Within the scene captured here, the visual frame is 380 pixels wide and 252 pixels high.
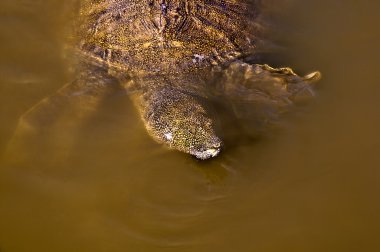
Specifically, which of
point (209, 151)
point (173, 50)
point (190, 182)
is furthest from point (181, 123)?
point (173, 50)

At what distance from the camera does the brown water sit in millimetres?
2971

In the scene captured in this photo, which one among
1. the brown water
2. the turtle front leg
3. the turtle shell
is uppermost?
the turtle shell

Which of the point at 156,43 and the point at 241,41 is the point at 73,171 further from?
the point at 241,41

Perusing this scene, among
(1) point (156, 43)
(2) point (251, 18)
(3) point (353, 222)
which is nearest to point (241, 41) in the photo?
(2) point (251, 18)

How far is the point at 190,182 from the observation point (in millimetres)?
3188

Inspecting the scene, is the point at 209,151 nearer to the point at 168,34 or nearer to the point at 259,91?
the point at 259,91

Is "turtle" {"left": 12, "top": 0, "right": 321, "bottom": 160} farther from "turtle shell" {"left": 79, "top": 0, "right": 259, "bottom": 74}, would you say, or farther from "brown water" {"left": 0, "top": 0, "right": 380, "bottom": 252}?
"brown water" {"left": 0, "top": 0, "right": 380, "bottom": 252}

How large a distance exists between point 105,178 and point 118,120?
0.52 metres

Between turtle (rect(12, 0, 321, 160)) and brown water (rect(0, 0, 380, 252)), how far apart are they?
0.17 meters

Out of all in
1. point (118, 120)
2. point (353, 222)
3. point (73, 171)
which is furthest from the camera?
point (118, 120)

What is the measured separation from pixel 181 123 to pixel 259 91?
0.76m

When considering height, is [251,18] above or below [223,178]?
above

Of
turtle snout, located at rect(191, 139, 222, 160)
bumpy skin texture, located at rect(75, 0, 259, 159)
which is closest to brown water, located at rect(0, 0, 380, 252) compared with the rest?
turtle snout, located at rect(191, 139, 222, 160)

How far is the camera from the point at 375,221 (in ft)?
9.96
